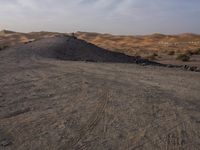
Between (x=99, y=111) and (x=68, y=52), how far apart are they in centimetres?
2148

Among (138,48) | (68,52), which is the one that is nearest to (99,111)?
(68,52)

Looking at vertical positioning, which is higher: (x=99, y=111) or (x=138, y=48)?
(x=99, y=111)

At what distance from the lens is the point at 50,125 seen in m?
11.0

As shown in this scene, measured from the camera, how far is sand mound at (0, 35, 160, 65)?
30803 millimetres

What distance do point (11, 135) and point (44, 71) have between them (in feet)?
37.2

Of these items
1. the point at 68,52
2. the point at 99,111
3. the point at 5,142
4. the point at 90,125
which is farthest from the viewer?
the point at 68,52

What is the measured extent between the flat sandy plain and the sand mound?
415 inches

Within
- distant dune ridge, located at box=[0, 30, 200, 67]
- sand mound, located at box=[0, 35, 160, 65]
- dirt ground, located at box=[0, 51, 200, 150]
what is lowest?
distant dune ridge, located at box=[0, 30, 200, 67]

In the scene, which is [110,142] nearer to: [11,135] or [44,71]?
[11,135]

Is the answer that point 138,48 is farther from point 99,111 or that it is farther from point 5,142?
point 5,142

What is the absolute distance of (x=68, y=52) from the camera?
33.6 meters

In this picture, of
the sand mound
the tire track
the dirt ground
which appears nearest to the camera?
the tire track

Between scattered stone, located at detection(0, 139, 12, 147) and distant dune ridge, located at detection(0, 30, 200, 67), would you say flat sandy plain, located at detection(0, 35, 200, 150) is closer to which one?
scattered stone, located at detection(0, 139, 12, 147)

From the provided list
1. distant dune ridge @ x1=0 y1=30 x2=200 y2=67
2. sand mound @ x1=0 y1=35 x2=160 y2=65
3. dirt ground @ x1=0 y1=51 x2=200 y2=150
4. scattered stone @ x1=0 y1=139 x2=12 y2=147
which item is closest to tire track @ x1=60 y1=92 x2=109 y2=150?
dirt ground @ x1=0 y1=51 x2=200 y2=150
